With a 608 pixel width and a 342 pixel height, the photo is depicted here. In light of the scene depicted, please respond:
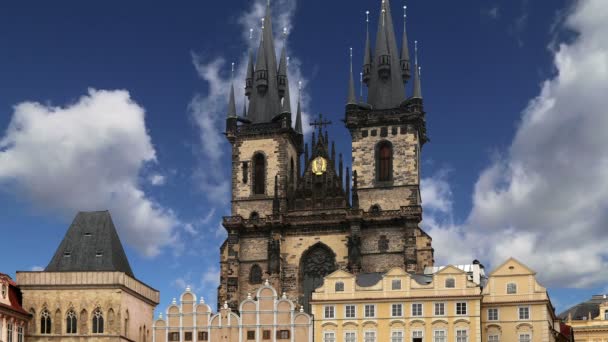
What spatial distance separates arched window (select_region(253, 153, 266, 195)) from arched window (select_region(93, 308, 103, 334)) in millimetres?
30301

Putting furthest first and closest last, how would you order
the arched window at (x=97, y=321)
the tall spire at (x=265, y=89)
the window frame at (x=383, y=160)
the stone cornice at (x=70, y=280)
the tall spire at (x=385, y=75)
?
the tall spire at (x=265, y=89) < the tall spire at (x=385, y=75) < the window frame at (x=383, y=160) < the stone cornice at (x=70, y=280) < the arched window at (x=97, y=321)

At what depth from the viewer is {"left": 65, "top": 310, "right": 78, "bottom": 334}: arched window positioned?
76.8 metres

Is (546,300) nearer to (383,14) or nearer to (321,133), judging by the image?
(321,133)

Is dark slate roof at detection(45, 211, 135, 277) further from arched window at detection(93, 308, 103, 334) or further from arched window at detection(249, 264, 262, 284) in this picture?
arched window at detection(249, 264, 262, 284)

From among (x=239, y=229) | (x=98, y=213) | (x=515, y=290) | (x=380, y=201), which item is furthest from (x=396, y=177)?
(x=98, y=213)

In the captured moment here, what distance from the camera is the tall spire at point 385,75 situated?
10331 cm

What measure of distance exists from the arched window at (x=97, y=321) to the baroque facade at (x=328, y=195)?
2179cm

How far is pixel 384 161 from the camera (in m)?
101

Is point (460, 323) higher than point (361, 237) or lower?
lower

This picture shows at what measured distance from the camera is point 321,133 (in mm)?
104188

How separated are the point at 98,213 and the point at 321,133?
99.4 feet

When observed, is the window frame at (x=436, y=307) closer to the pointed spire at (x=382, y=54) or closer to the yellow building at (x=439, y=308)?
the yellow building at (x=439, y=308)

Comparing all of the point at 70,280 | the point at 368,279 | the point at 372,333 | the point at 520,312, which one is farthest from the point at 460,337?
the point at 70,280

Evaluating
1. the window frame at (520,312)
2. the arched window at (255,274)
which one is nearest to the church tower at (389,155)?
the arched window at (255,274)
